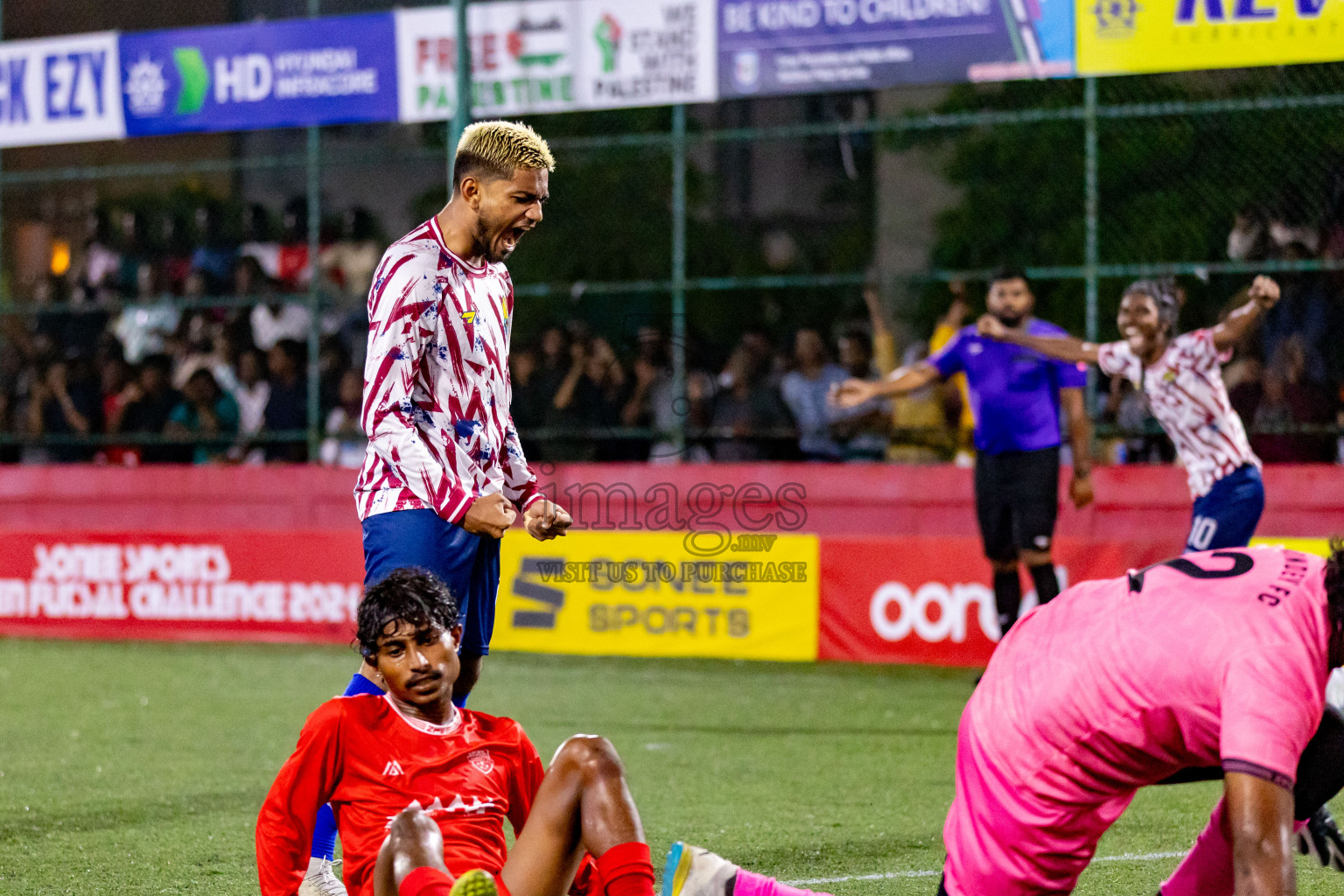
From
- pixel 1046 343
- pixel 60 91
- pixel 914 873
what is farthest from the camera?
pixel 60 91

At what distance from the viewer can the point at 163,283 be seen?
622 inches

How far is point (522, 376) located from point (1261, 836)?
10.4m

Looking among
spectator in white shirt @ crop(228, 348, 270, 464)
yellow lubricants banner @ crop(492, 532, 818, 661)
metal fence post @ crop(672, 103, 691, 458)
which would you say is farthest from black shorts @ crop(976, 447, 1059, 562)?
spectator in white shirt @ crop(228, 348, 270, 464)

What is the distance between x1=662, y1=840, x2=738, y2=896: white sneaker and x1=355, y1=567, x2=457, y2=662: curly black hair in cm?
75

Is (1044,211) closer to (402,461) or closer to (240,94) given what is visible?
(240,94)

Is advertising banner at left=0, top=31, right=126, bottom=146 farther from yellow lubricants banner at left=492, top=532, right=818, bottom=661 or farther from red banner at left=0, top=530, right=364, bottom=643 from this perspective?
yellow lubricants banner at left=492, top=532, right=818, bottom=661

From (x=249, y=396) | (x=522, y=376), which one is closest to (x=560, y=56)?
(x=522, y=376)

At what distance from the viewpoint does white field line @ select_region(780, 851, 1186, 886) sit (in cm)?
539

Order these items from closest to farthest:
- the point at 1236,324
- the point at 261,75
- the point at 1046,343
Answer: the point at 1236,324, the point at 1046,343, the point at 261,75

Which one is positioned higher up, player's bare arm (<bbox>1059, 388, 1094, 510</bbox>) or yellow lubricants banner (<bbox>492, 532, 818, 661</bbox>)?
player's bare arm (<bbox>1059, 388, 1094, 510</bbox>)

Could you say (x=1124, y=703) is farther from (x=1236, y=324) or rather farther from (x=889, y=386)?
(x=889, y=386)

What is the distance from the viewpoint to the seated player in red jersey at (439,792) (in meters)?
3.98

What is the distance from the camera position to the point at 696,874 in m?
4.14

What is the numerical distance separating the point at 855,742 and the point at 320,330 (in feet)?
23.5
